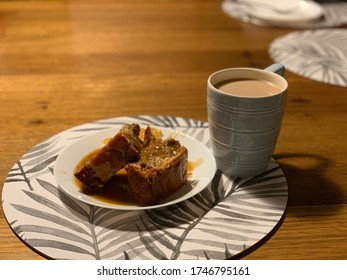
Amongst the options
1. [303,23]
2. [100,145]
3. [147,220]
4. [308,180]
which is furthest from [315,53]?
[147,220]

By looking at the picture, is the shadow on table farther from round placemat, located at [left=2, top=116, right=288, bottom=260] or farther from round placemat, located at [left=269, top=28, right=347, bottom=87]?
round placemat, located at [left=269, top=28, right=347, bottom=87]

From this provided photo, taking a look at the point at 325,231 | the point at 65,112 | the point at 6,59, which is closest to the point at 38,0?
the point at 6,59

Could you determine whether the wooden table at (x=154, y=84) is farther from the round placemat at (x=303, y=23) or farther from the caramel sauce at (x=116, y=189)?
the caramel sauce at (x=116, y=189)

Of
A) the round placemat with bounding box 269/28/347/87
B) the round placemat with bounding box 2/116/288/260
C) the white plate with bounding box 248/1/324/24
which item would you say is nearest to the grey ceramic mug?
the round placemat with bounding box 2/116/288/260

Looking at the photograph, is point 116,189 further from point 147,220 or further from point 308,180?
point 308,180

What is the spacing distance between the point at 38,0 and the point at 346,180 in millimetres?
1521

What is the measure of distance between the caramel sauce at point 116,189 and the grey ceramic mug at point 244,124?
6cm

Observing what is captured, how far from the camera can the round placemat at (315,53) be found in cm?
125

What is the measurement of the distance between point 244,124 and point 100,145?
0.28m

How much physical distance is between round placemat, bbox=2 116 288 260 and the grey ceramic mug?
3cm

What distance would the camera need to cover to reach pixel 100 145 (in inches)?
34.9

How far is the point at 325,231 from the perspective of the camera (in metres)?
0.71

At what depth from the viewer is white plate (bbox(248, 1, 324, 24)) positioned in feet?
5.34

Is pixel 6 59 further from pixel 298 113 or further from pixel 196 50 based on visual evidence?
pixel 298 113
